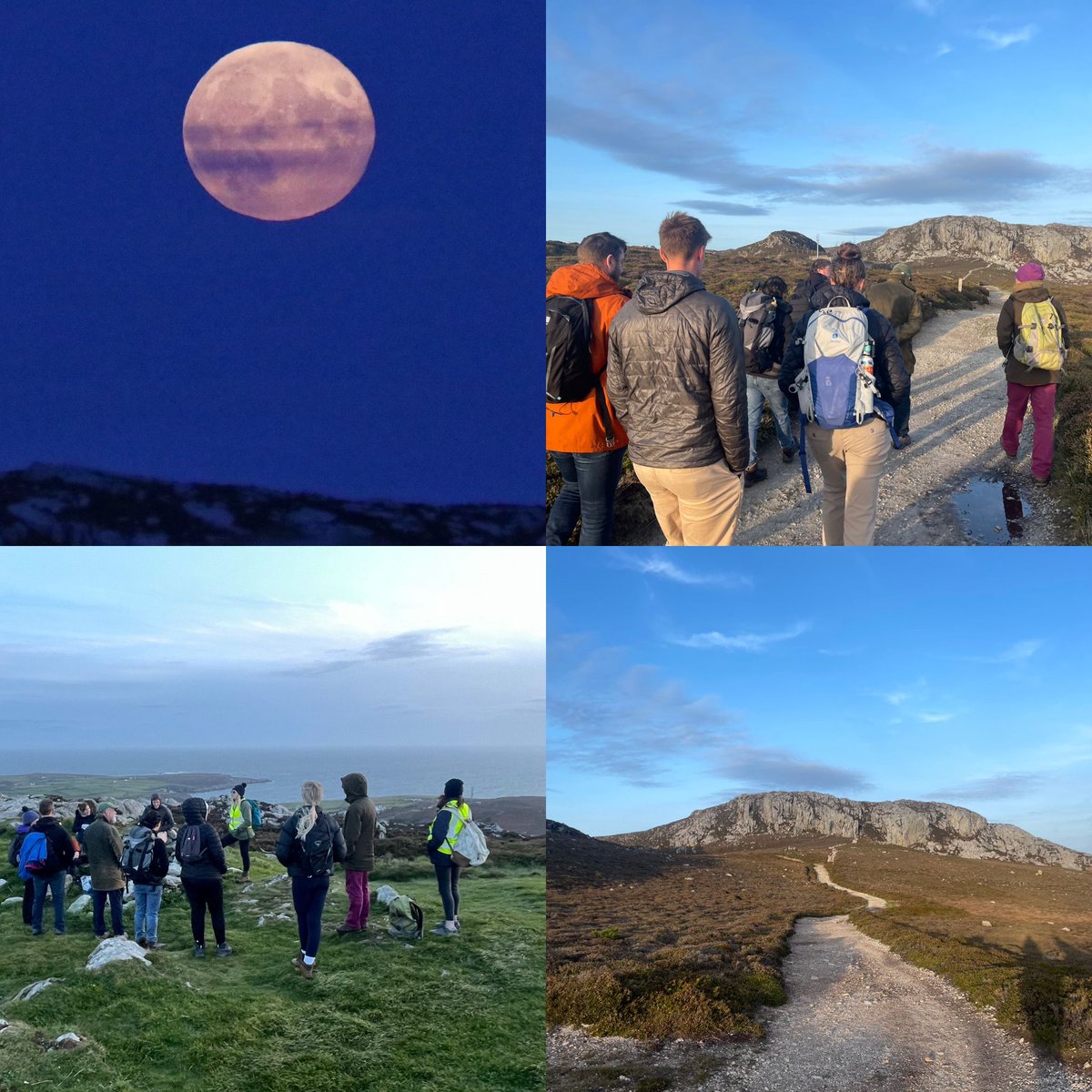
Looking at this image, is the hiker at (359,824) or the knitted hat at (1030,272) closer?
the hiker at (359,824)

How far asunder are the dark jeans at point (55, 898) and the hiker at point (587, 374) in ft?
21.8

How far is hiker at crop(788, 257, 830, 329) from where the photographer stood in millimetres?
9008

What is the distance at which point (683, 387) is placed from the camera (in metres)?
6.34

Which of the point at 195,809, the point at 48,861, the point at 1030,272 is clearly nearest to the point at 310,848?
the point at 195,809

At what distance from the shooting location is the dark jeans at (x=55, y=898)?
9375 millimetres

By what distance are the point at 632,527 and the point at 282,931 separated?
5394mm

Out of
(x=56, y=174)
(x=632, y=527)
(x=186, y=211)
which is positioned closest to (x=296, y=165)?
(x=186, y=211)

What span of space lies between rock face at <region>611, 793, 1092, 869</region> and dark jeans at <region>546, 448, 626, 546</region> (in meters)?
4.16

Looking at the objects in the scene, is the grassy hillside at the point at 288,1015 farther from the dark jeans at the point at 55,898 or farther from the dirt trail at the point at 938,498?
the dirt trail at the point at 938,498

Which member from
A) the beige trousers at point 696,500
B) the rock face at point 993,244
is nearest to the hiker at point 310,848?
the beige trousers at point 696,500

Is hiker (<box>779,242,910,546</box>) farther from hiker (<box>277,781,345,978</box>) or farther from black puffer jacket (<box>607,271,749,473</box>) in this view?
hiker (<box>277,781,345,978</box>)

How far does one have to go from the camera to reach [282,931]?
9.01 m

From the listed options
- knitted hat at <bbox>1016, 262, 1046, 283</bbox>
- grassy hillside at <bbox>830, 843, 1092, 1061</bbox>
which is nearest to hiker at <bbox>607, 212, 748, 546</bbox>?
knitted hat at <bbox>1016, 262, 1046, 283</bbox>

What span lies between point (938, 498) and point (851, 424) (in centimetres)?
332
